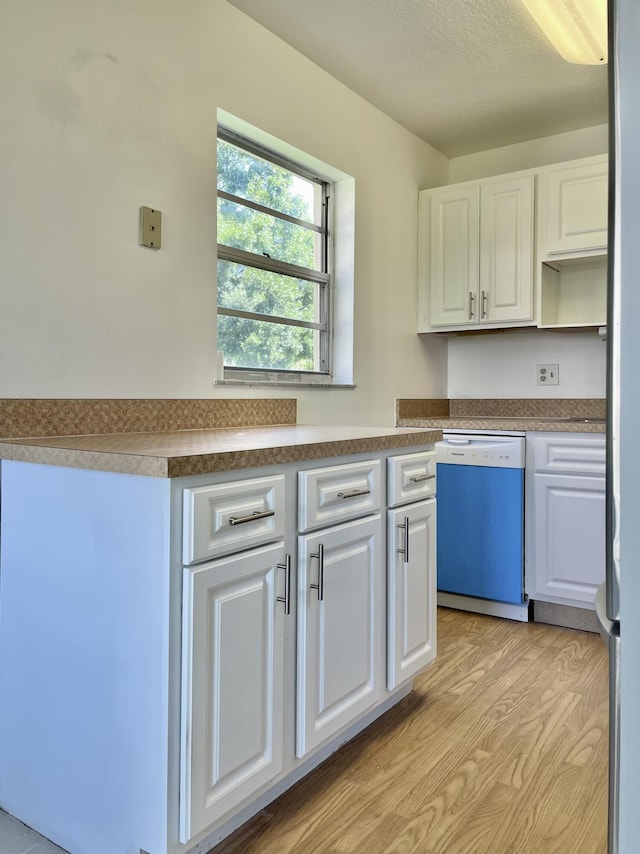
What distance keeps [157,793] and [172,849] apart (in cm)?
11

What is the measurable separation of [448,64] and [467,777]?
2.60 m

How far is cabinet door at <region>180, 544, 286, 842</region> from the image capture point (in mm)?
1190

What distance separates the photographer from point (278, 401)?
2.43m

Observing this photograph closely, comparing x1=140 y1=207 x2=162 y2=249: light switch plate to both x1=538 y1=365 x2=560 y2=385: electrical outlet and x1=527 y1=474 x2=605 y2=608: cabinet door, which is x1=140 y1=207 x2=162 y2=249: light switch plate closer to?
x1=527 y1=474 x2=605 y2=608: cabinet door

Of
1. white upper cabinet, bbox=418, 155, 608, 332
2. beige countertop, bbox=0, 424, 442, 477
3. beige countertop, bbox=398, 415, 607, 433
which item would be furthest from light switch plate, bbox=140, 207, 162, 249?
white upper cabinet, bbox=418, 155, 608, 332

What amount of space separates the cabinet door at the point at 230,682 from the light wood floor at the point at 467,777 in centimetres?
20

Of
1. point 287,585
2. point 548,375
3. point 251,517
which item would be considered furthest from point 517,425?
point 251,517

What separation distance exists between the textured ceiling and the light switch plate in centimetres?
88

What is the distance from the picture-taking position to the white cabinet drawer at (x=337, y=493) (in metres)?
1.52

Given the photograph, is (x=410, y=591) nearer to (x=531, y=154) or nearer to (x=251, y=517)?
(x=251, y=517)

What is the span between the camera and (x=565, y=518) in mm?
2746

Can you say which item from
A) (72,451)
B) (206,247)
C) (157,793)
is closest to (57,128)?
(206,247)

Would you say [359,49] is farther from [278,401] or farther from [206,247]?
[278,401]

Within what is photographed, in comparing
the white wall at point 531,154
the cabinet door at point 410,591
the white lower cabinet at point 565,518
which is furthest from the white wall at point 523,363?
the cabinet door at point 410,591
